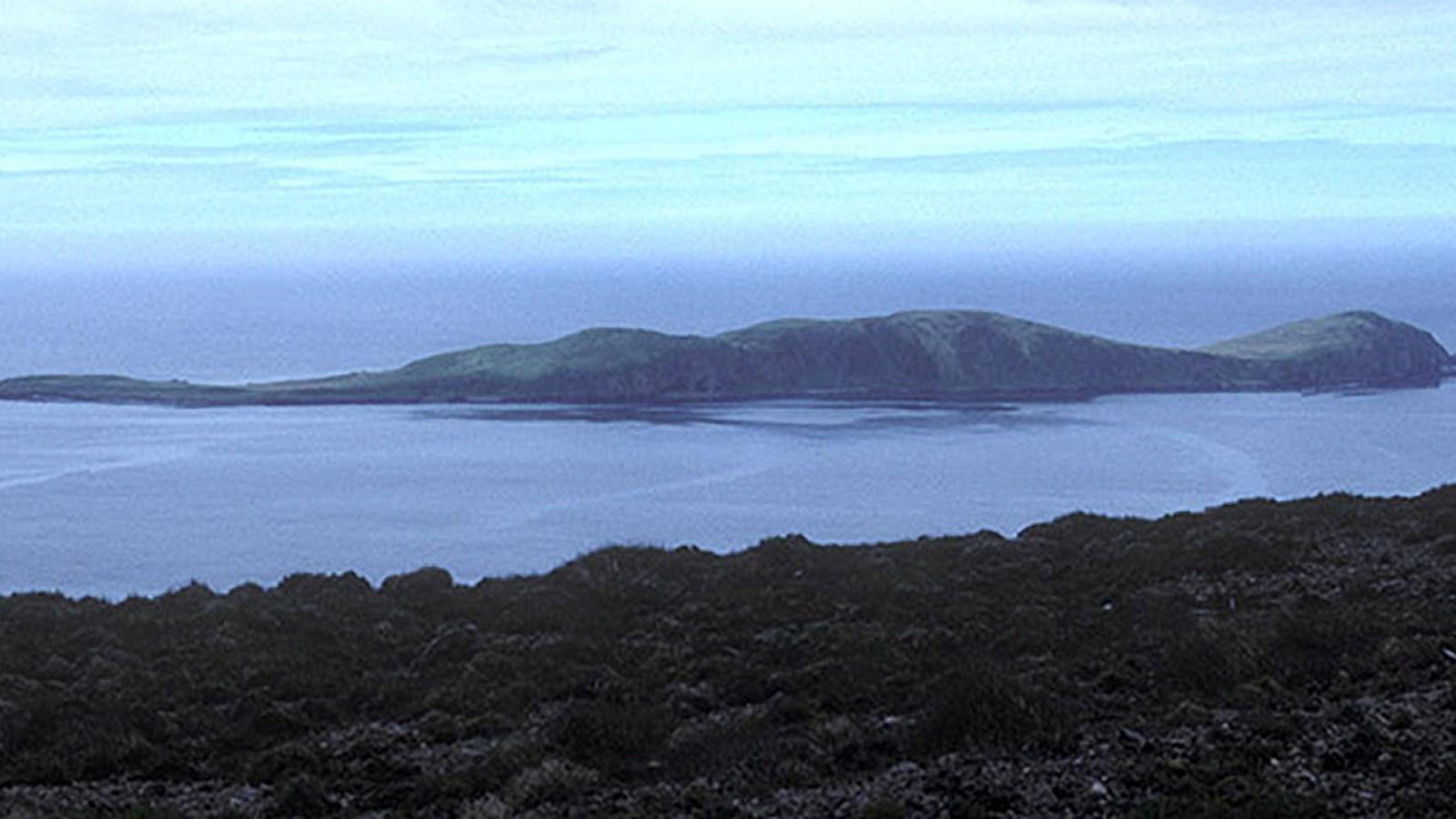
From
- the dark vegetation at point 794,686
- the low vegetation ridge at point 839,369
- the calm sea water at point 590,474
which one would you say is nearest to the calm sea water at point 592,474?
the calm sea water at point 590,474

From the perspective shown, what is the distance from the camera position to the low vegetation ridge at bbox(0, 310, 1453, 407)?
15375cm

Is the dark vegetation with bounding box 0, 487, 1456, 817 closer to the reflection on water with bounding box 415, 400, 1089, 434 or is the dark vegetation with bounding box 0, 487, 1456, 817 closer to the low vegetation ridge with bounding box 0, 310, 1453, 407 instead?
the reflection on water with bounding box 415, 400, 1089, 434

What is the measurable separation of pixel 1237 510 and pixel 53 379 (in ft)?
516

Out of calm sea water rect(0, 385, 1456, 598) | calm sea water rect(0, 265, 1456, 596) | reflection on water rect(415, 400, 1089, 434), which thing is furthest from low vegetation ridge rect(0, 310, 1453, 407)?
calm sea water rect(0, 385, 1456, 598)

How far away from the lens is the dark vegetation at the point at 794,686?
1255 centimetres

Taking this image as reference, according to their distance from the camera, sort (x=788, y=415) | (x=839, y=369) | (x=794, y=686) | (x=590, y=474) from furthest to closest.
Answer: (x=839, y=369) < (x=788, y=415) < (x=590, y=474) < (x=794, y=686)

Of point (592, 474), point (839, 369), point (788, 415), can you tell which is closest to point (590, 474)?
point (592, 474)

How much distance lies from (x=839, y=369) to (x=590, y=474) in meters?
62.1

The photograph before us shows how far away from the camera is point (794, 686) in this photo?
681 inches

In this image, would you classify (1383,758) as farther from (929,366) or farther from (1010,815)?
(929,366)

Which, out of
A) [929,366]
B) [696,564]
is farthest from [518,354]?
[696,564]

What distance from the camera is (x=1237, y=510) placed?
93.3 feet

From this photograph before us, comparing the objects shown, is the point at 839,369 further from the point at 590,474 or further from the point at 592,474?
the point at 590,474

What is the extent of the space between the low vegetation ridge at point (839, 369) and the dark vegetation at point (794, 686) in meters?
127
